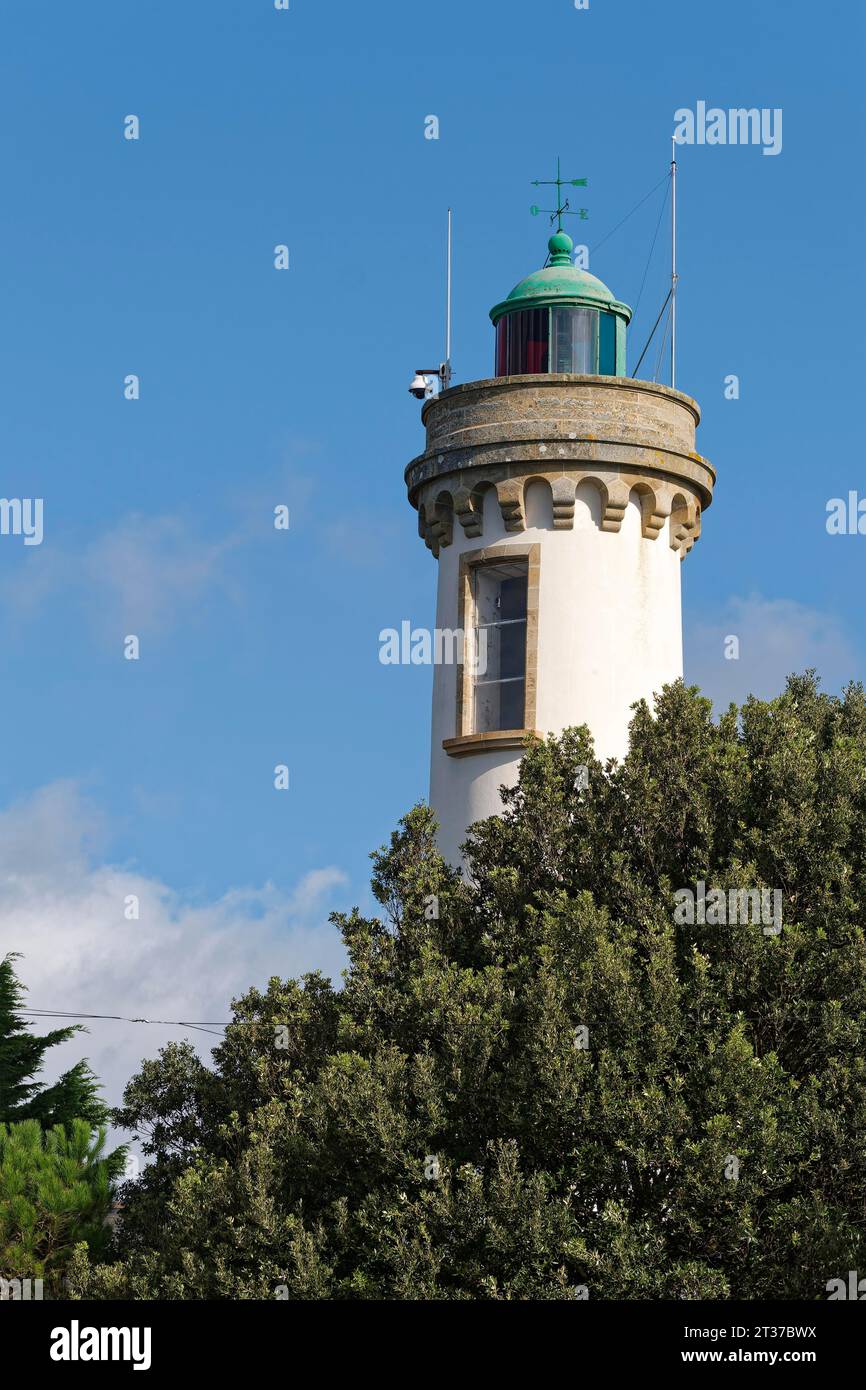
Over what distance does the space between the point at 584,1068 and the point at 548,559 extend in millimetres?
11436

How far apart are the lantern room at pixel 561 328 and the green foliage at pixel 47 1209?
46.8 ft

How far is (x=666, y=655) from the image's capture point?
33.0 m

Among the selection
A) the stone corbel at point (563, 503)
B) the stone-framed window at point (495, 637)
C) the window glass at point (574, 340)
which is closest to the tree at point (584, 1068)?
the stone-framed window at point (495, 637)

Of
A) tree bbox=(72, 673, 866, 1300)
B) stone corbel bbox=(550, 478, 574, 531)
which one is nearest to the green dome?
stone corbel bbox=(550, 478, 574, 531)

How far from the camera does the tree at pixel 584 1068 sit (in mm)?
22547

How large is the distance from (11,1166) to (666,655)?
12626 mm

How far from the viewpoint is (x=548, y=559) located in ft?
107

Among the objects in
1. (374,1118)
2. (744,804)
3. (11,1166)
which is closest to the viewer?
(374,1118)

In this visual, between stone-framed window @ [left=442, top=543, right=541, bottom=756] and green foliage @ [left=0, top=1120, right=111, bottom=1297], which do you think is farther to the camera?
stone-framed window @ [left=442, top=543, right=541, bottom=756]

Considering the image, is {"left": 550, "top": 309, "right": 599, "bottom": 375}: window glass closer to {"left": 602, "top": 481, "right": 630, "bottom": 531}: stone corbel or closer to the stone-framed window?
{"left": 602, "top": 481, "right": 630, "bottom": 531}: stone corbel

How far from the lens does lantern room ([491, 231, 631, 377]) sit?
112 ft
